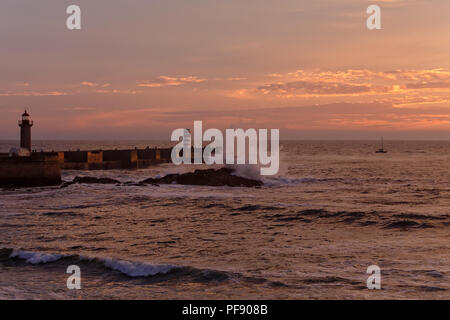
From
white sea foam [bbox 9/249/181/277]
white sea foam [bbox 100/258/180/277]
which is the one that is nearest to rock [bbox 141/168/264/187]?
white sea foam [bbox 9/249/181/277]

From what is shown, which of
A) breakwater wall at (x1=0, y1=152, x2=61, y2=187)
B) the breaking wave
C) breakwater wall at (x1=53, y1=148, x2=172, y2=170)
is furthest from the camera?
breakwater wall at (x1=53, y1=148, x2=172, y2=170)

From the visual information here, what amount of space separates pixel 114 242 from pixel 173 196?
13.0m

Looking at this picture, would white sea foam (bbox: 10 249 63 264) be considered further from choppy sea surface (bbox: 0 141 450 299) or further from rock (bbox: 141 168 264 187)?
rock (bbox: 141 168 264 187)

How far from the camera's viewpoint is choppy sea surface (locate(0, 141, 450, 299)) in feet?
30.6

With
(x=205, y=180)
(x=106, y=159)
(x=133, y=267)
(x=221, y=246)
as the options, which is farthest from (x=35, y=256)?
(x=106, y=159)

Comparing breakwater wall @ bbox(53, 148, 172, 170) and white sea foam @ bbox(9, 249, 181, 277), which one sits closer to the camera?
white sea foam @ bbox(9, 249, 181, 277)

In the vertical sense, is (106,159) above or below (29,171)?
below

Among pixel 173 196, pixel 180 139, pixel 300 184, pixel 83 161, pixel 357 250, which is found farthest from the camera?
pixel 180 139

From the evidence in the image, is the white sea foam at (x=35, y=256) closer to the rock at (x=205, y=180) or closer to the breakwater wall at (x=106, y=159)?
the rock at (x=205, y=180)

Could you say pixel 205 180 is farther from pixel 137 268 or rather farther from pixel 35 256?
pixel 137 268

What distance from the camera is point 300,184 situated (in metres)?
37.3

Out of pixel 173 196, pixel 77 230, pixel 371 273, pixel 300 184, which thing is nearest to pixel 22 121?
pixel 173 196

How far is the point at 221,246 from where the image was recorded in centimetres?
1331
